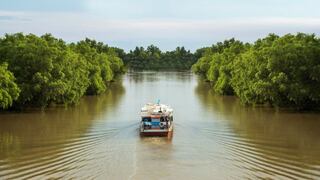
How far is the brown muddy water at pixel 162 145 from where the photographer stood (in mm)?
30094

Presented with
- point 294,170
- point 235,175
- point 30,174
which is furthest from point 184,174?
point 30,174

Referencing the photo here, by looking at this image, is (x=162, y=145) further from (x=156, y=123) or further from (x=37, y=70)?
(x=37, y=70)

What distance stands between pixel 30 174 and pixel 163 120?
15235 mm

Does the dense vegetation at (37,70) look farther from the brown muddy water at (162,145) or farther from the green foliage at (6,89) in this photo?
the green foliage at (6,89)

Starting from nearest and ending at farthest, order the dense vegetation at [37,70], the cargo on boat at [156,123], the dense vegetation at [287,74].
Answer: the cargo on boat at [156,123], the dense vegetation at [287,74], the dense vegetation at [37,70]

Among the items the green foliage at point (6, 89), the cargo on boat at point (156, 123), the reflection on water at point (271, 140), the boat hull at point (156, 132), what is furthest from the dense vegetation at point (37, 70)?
the boat hull at point (156, 132)

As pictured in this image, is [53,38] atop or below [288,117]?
atop

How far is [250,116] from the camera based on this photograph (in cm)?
5512

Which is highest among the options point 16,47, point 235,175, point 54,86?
point 16,47

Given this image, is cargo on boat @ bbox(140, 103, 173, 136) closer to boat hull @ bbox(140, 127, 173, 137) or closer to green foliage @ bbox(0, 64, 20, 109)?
boat hull @ bbox(140, 127, 173, 137)

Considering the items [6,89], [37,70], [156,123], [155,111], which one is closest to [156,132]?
[156,123]

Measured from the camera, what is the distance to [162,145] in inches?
1485

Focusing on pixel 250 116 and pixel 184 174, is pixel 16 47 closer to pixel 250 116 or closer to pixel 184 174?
pixel 250 116

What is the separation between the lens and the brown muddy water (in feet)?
98.7
